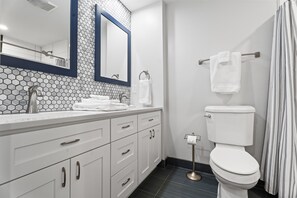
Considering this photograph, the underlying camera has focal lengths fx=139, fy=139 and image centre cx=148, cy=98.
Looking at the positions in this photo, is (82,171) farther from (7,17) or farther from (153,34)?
(153,34)

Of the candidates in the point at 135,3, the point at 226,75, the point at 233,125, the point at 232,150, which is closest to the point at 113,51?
the point at 135,3

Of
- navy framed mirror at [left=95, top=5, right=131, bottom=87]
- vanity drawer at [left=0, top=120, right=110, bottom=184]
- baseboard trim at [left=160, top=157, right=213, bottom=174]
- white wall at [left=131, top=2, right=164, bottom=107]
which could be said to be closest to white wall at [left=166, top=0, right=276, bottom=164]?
baseboard trim at [left=160, top=157, right=213, bottom=174]

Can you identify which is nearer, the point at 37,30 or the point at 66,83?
the point at 37,30

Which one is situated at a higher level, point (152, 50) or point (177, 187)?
point (152, 50)

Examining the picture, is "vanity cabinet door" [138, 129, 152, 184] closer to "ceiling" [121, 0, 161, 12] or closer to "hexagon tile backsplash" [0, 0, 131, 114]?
"hexagon tile backsplash" [0, 0, 131, 114]

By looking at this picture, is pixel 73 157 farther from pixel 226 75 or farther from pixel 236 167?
pixel 226 75

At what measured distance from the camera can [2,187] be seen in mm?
506

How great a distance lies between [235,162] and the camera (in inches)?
42.4

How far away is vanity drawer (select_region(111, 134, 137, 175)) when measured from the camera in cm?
104

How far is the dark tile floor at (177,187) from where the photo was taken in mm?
1354

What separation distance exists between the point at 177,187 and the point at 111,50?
1814mm

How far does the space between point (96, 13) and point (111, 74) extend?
0.70 meters

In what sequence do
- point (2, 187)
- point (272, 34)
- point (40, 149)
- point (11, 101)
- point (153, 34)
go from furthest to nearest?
point (153, 34), point (272, 34), point (11, 101), point (40, 149), point (2, 187)

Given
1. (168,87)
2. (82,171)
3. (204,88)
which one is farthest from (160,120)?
(82,171)
